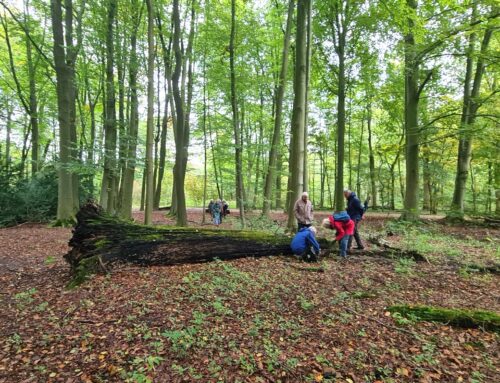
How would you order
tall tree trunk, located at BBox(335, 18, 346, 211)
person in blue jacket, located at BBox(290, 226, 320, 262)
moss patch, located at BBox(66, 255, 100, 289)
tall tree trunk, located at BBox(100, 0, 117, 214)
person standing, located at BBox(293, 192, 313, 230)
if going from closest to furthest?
moss patch, located at BBox(66, 255, 100, 289), person in blue jacket, located at BBox(290, 226, 320, 262), person standing, located at BBox(293, 192, 313, 230), tall tree trunk, located at BBox(100, 0, 117, 214), tall tree trunk, located at BBox(335, 18, 346, 211)

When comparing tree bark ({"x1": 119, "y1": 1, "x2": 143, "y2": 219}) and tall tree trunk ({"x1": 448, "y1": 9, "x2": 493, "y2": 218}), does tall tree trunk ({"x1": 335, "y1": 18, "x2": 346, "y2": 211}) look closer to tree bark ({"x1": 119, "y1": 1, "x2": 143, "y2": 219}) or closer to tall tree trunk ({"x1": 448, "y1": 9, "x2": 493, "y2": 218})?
tall tree trunk ({"x1": 448, "y1": 9, "x2": 493, "y2": 218})

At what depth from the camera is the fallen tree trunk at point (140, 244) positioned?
5613mm

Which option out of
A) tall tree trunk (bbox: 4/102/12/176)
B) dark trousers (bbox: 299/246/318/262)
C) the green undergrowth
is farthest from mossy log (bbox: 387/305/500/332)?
tall tree trunk (bbox: 4/102/12/176)

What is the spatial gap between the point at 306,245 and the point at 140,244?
362cm

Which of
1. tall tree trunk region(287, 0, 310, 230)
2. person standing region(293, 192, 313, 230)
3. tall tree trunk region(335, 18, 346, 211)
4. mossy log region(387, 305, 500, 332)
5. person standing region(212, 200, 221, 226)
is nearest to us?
mossy log region(387, 305, 500, 332)

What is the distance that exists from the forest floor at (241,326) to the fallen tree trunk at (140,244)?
0.28m

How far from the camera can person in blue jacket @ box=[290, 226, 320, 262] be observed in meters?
6.71

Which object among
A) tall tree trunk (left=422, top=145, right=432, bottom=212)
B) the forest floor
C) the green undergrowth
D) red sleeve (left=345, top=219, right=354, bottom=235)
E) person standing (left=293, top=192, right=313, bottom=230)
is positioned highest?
tall tree trunk (left=422, top=145, right=432, bottom=212)

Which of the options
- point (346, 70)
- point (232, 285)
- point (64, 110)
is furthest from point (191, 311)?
point (346, 70)

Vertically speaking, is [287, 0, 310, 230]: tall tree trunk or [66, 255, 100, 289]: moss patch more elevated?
[287, 0, 310, 230]: tall tree trunk

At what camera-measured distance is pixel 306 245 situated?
266 inches

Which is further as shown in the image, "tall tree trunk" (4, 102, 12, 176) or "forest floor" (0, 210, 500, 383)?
"tall tree trunk" (4, 102, 12, 176)

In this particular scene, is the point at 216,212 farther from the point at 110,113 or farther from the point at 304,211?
the point at 304,211

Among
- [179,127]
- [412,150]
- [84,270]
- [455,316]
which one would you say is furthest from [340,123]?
[84,270]
